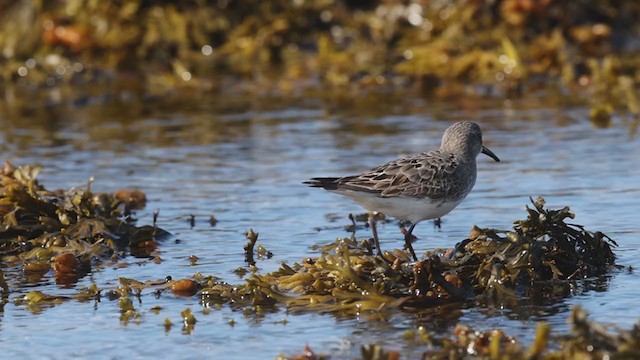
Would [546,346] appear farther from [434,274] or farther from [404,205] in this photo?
[404,205]

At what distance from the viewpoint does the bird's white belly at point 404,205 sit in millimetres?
8766

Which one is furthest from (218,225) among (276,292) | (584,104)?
(584,104)

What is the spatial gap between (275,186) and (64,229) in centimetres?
294

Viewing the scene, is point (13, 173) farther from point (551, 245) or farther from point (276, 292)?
point (551, 245)

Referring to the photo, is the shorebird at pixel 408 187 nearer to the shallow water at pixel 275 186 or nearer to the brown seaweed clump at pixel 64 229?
the shallow water at pixel 275 186

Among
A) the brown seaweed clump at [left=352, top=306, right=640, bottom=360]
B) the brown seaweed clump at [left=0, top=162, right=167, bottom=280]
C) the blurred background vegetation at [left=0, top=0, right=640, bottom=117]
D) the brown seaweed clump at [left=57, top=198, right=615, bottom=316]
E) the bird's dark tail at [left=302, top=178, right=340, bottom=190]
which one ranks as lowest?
the brown seaweed clump at [left=352, top=306, right=640, bottom=360]

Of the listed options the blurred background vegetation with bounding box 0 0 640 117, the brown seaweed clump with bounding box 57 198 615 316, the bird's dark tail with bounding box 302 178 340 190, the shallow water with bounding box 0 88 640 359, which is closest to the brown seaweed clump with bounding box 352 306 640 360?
the shallow water with bounding box 0 88 640 359

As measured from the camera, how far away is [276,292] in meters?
7.91

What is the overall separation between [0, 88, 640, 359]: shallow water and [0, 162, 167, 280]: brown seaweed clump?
28 cm

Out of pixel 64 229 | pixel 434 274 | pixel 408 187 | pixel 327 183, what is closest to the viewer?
pixel 434 274

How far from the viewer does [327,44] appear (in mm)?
18688

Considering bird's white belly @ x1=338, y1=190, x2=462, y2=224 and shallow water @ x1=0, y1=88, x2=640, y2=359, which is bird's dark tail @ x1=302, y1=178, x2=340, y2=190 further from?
shallow water @ x1=0, y1=88, x2=640, y2=359

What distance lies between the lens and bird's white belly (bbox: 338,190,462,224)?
877 cm

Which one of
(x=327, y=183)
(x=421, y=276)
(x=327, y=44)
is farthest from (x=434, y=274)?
(x=327, y=44)
